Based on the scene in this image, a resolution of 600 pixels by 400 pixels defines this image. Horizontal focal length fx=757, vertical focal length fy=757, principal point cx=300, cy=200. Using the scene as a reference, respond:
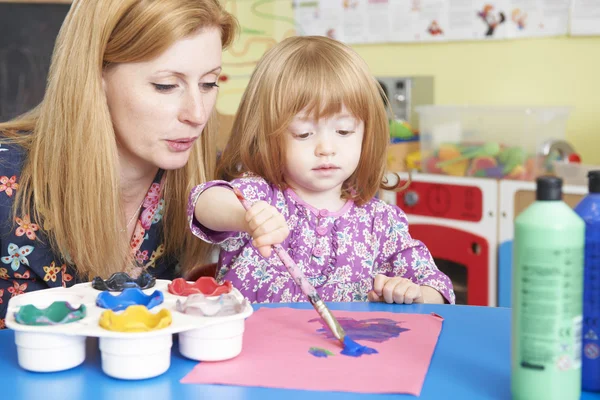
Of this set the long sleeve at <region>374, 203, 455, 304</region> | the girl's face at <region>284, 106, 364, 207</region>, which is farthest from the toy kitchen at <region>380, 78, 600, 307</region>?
the girl's face at <region>284, 106, 364, 207</region>

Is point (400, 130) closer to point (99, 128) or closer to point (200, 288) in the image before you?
point (99, 128)

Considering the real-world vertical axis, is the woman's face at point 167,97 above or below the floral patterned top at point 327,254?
above

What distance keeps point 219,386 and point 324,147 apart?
1.72 ft

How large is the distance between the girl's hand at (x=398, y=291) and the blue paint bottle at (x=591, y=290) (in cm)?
35

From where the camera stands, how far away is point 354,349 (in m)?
0.79

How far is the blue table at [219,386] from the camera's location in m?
0.69

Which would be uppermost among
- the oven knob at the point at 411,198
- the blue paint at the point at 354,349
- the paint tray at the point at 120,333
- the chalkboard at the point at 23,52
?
the chalkboard at the point at 23,52

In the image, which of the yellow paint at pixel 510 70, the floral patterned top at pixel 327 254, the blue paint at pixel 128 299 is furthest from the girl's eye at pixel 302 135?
the yellow paint at pixel 510 70

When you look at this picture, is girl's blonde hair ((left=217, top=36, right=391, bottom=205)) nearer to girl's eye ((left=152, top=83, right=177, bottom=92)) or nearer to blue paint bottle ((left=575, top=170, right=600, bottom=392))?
girl's eye ((left=152, top=83, right=177, bottom=92))

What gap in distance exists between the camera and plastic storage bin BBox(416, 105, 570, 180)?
2420 millimetres

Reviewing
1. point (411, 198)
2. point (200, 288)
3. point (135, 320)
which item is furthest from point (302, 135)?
point (411, 198)

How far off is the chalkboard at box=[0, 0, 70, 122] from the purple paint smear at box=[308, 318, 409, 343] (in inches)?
81.8

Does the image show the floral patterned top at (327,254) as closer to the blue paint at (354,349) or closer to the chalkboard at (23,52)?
the blue paint at (354,349)

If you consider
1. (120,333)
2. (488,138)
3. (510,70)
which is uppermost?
(510,70)
